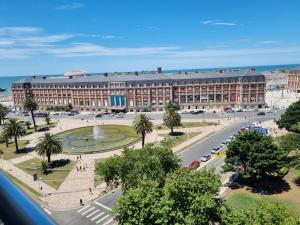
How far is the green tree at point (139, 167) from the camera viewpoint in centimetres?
3834

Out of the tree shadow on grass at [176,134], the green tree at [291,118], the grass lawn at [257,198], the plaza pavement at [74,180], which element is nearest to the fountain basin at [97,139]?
the plaza pavement at [74,180]

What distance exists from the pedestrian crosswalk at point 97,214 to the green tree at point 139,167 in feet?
17.9

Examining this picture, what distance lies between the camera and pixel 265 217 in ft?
92.2

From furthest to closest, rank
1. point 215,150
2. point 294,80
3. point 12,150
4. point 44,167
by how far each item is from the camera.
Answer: point 294,80 < point 12,150 < point 215,150 < point 44,167

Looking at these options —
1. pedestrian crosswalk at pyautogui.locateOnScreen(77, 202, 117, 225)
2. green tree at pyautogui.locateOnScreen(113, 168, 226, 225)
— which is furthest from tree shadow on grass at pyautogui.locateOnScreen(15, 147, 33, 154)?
green tree at pyautogui.locateOnScreen(113, 168, 226, 225)

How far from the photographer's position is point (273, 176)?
5178cm

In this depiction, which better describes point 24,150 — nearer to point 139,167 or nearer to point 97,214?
point 97,214

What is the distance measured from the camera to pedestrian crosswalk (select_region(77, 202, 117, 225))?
138ft

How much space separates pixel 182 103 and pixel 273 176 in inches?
3374

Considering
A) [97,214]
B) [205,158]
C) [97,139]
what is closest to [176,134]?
[205,158]

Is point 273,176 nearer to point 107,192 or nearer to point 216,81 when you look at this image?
point 107,192

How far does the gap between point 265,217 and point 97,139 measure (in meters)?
68.6

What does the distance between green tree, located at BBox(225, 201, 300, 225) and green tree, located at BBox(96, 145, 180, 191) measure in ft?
41.3

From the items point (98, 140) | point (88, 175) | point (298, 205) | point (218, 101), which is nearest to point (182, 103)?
point (218, 101)
